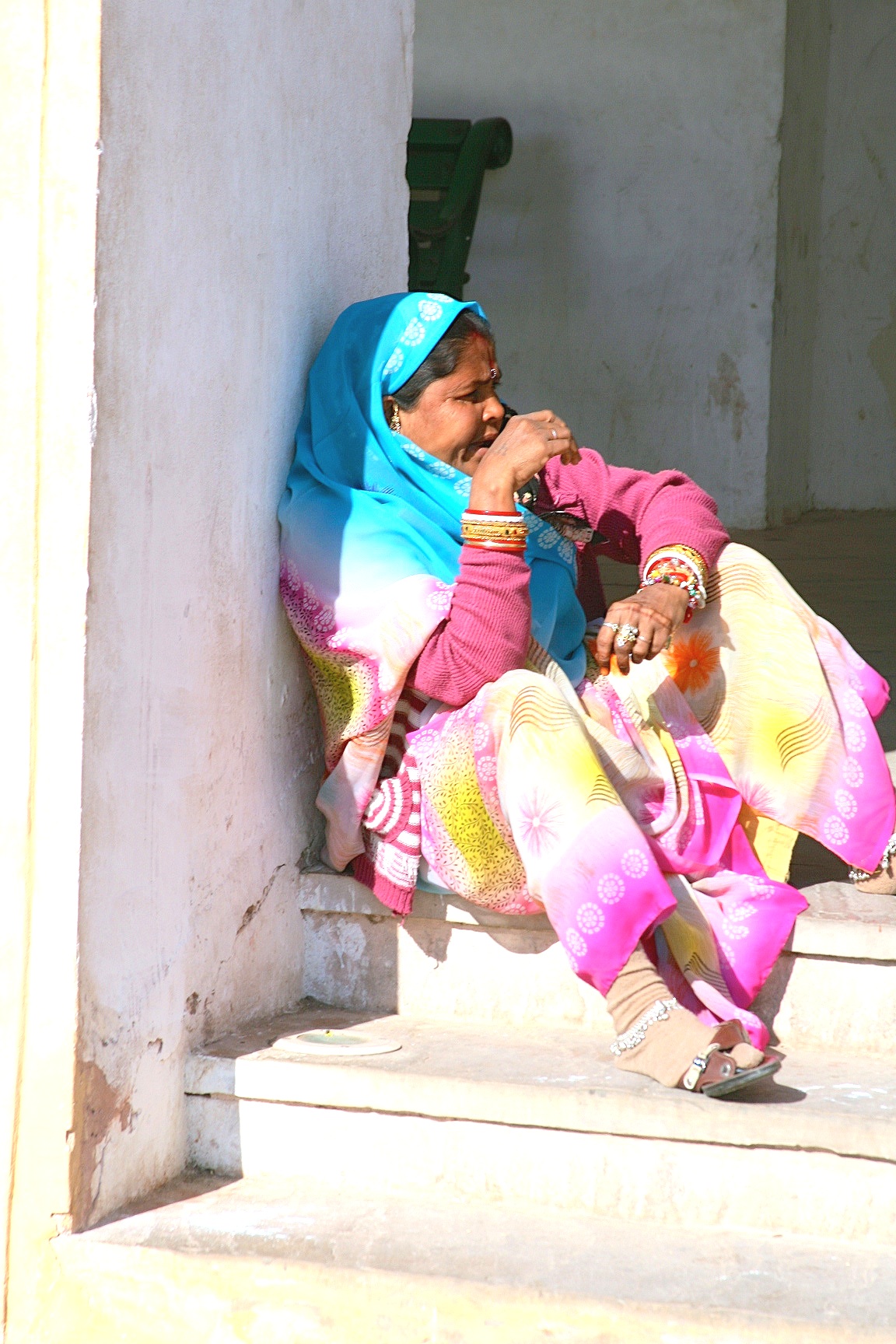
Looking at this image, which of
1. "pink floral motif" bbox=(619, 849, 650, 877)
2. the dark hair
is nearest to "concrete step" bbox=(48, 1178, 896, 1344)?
"pink floral motif" bbox=(619, 849, 650, 877)

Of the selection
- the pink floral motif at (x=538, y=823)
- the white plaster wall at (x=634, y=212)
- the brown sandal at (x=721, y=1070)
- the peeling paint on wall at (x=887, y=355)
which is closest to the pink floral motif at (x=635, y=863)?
the pink floral motif at (x=538, y=823)

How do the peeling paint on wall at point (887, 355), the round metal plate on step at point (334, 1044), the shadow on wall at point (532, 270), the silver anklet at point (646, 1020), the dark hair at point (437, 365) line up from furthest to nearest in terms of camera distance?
the peeling paint on wall at point (887, 355) → the shadow on wall at point (532, 270) → the dark hair at point (437, 365) → the round metal plate on step at point (334, 1044) → the silver anklet at point (646, 1020)

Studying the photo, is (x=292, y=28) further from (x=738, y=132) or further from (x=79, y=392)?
(x=738, y=132)

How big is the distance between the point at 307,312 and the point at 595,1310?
5.56 feet

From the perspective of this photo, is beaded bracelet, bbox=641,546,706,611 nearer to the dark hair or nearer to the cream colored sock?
the dark hair

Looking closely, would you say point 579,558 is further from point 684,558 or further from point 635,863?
point 635,863

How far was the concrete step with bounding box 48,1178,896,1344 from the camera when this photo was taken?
73.2 inches

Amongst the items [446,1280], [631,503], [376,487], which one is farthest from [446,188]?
[446,1280]

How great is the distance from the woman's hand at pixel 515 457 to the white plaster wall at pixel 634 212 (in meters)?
4.63

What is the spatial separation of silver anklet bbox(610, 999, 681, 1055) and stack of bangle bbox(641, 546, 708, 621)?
2.37 ft

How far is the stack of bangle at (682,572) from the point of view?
260cm

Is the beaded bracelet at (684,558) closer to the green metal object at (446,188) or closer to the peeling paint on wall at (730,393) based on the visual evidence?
the green metal object at (446,188)

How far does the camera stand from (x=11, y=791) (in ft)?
6.62

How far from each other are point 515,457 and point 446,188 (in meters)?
4.75
